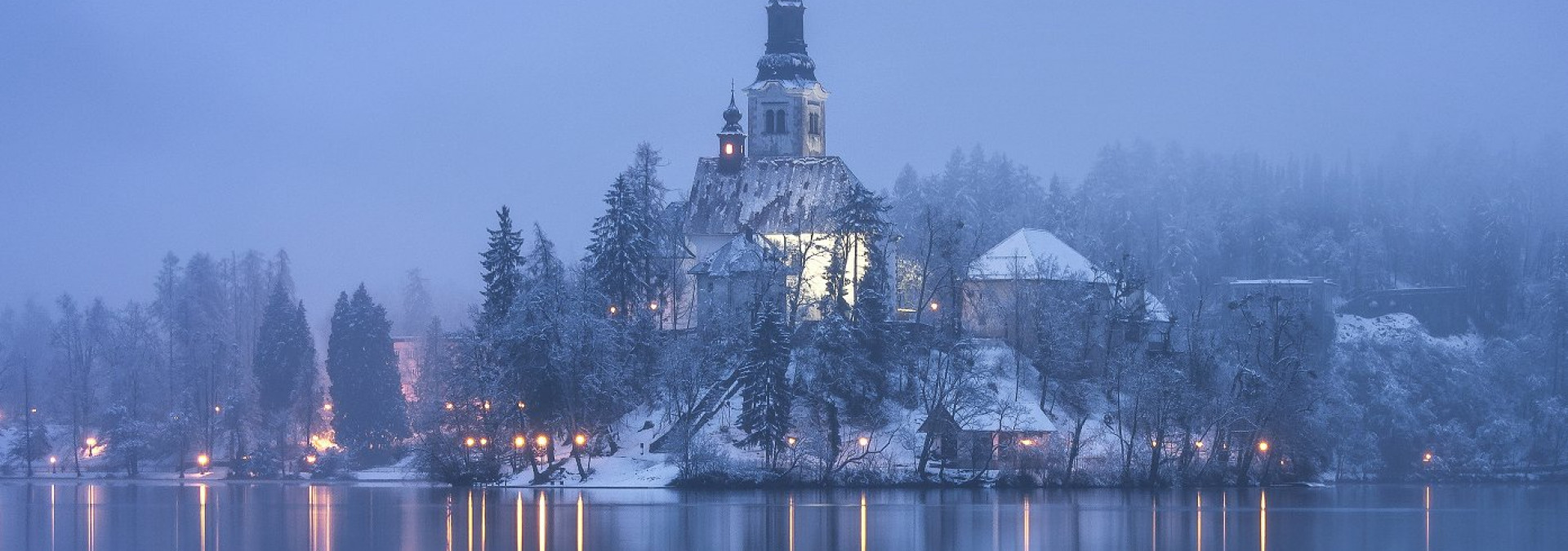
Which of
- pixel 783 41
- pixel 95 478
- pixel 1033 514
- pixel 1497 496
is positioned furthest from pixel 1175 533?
pixel 95 478

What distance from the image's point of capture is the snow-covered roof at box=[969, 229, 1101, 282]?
8800cm

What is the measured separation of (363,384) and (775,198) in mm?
21568

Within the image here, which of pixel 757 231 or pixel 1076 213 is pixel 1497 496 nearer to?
pixel 757 231

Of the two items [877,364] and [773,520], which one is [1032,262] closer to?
[877,364]

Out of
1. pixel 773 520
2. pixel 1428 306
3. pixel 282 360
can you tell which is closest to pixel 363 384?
pixel 282 360

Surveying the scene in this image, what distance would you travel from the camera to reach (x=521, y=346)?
7250cm

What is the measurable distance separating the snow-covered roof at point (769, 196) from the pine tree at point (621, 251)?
25.7 feet

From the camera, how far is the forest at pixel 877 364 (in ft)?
242

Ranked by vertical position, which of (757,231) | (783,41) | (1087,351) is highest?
(783,41)

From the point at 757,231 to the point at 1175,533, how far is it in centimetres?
3835

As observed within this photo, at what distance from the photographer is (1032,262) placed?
292 ft

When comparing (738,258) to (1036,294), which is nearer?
(738,258)

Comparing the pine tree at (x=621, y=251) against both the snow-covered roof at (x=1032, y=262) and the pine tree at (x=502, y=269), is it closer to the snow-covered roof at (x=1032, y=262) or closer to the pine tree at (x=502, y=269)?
the pine tree at (x=502, y=269)

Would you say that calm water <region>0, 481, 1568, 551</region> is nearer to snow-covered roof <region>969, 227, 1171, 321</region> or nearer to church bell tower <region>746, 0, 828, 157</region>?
snow-covered roof <region>969, 227, 1171, 321</region>
